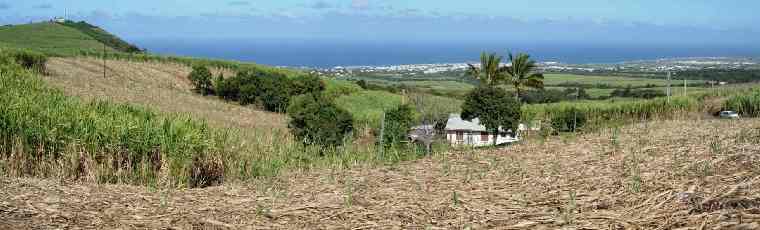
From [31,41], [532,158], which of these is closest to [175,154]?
[532,158]

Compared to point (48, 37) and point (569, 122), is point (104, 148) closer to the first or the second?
point (569, 122)

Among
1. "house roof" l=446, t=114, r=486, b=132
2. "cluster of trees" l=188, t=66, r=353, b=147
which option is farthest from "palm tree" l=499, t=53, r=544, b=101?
"cluster of trees" l=188, t=66, r=353, b=147

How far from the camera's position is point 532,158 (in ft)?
27.2

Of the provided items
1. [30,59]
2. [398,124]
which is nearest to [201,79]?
[30,59]

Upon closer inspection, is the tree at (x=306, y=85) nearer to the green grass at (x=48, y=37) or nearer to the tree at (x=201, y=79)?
the tree at (x=201, y=79)

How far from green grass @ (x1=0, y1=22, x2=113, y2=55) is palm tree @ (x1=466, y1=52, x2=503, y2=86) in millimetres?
35686

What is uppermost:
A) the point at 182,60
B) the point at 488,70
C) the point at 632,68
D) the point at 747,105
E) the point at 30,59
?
the point at 632,68

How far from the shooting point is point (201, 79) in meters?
49.7

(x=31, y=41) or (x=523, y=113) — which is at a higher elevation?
(x=31, y=41)

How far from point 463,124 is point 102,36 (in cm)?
6318

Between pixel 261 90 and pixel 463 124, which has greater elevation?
pixel 261 90

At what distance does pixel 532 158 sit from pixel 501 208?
3130mm

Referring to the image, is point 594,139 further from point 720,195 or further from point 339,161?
point 720,195

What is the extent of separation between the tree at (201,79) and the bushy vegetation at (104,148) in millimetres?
40117
